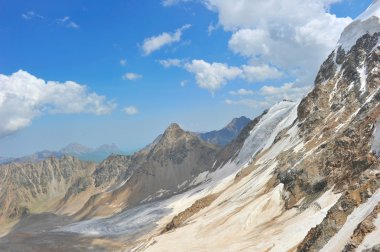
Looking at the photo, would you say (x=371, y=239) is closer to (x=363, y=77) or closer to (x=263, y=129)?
(x=363, y=77)

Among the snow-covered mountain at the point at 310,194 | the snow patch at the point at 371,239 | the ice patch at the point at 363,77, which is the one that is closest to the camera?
the snow patch at the point at 371,239

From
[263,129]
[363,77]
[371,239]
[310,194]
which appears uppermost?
[263,129]

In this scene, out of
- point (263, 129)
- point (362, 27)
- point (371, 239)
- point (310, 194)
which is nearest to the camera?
point (371, 239)

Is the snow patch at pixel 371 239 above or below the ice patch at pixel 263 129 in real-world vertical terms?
below

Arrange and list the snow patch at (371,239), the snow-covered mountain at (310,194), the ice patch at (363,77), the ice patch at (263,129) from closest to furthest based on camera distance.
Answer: the snow patch at (371,239)
the snow-covered mountain at (310,194)
the ice patch at (363,77)
the ice patch at (263,129)

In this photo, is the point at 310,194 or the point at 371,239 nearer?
the point at 371,239

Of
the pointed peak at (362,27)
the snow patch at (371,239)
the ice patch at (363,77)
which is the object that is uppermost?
the pointed peak at (362,27)

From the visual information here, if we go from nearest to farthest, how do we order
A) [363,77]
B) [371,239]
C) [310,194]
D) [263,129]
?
[371,239] < [310,194] < [363,77] < [263,129]

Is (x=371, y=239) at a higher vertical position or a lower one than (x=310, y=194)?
lower

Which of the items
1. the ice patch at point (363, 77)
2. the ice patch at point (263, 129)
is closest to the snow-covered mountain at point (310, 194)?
the ice patch at point (363, 77)

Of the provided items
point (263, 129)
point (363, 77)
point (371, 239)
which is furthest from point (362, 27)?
point (371, 239)

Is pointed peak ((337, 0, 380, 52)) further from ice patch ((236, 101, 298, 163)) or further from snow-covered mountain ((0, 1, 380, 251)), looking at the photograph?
ice patch ((236, 101, 298, 163))

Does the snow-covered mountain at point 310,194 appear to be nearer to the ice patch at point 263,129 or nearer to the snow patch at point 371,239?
the snow patch at point 371,239

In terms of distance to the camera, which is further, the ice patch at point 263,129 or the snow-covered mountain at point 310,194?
the ice patch at point 263,129
